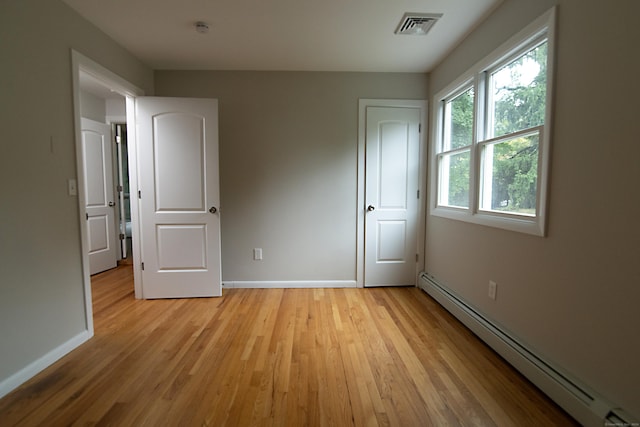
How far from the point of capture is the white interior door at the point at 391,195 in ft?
11.1

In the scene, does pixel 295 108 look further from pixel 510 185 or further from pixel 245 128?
pixel 510 185

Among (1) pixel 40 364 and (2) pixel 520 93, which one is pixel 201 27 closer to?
(2) pixel 520 93

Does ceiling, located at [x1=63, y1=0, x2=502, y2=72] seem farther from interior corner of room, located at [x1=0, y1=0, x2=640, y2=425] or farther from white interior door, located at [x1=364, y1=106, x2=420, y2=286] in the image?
white interior door, located at [x1=364, y1=106, x2=420, y2=286]

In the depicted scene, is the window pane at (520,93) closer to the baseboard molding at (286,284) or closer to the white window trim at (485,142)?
the white window trim at (485,142)

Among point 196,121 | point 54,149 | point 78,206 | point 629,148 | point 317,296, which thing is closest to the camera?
point 629,148

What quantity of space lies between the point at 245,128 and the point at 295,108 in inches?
23.6

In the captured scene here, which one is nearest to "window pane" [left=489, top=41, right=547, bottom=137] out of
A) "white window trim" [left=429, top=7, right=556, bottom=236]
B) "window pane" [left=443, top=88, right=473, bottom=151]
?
"white window trim" [left=429, top=7, right=556, bottom=236]

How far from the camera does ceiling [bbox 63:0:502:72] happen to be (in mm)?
2121

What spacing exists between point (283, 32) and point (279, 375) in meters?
2.57

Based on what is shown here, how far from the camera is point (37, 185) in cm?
186

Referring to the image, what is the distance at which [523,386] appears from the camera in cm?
173

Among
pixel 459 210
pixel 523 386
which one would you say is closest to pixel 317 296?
pixel 459 210

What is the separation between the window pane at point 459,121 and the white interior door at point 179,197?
7.85 ft

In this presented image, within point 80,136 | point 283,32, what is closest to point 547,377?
point 283,32
